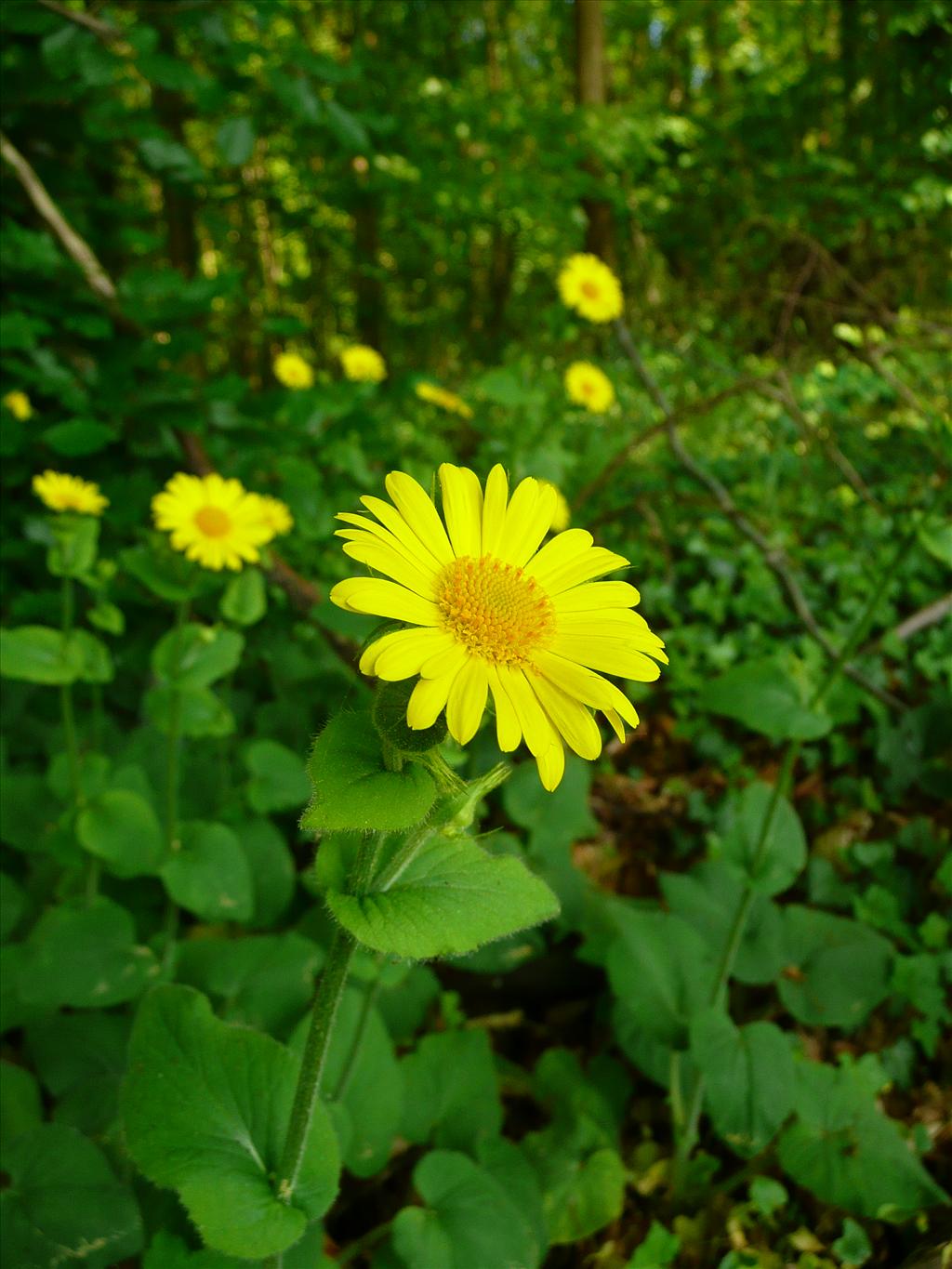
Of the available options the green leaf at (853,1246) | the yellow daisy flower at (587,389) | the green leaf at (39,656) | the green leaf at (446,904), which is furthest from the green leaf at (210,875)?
the yellow daisy flower at (587,389)

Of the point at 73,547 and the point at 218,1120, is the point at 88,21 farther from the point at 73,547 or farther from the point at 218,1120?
the point at 218,1120

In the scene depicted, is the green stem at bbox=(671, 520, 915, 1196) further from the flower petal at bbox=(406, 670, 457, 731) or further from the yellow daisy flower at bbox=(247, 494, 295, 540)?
the yellow daisy flower at bbox=(247, 494, 295, 540)

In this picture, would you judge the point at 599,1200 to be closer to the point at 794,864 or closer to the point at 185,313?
the point at 794,864

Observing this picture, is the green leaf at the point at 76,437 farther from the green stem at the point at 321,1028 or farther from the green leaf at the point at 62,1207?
the green stem at the point at 321,1028

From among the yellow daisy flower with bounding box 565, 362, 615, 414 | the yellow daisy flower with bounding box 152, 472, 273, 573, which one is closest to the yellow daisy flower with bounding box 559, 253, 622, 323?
the yellow daisy flower with bounding box 565, 362, 615, 414

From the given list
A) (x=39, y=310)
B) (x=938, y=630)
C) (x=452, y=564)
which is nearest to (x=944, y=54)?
(x=938, y=630)

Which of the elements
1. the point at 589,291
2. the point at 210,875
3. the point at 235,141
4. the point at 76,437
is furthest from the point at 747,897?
the point at 589,291
